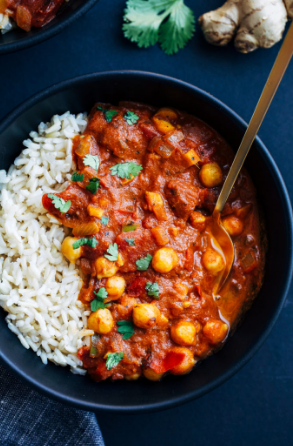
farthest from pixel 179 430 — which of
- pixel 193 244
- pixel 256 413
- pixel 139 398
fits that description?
pixel 193 244

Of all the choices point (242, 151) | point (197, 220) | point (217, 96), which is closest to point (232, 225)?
point (197, 220)

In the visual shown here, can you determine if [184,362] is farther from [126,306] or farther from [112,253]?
[112,253]

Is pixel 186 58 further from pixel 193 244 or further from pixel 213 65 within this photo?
pixel 193 244

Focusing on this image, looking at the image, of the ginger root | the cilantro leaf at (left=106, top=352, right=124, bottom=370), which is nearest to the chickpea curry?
the cilantro leaf at (left=106, top=352, right=124, bottom=370)

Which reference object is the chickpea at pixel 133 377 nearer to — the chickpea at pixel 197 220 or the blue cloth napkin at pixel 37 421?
the blue cloth napkin at pixel 37 421

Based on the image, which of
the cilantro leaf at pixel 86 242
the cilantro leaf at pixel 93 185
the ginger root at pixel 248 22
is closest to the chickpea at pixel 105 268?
the cilantro leaf at pixel 86 242

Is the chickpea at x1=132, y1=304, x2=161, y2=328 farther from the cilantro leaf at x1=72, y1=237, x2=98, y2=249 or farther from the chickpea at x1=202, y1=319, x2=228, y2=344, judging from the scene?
the cilantro leaf at x1=72, y1=237, x2=98, y2=249
